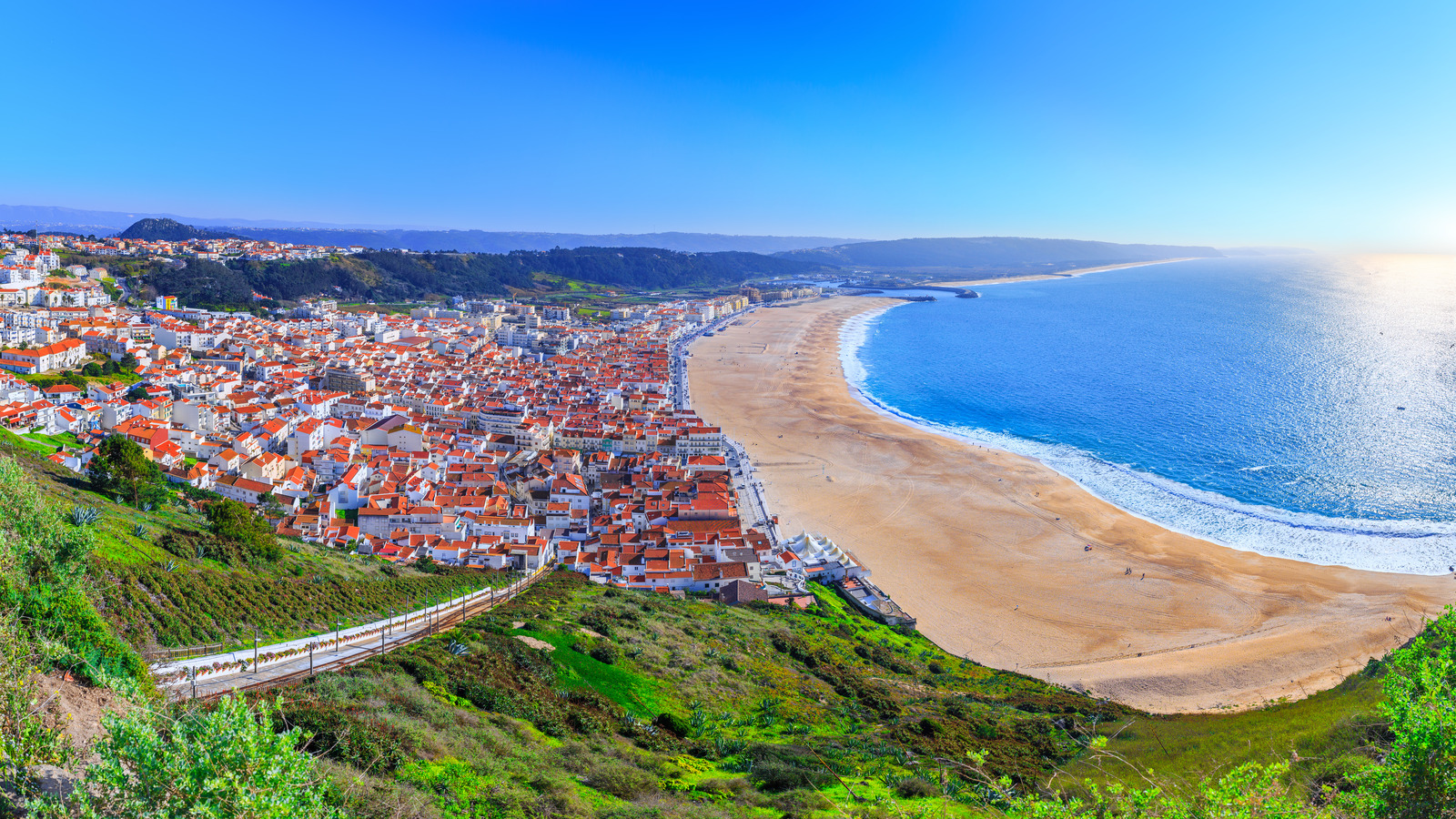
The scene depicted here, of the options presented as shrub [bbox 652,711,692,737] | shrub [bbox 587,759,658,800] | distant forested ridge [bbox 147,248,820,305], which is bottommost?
shrub [bbox 652,711,692,737]

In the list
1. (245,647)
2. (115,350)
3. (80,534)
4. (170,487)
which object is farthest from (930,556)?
(115,350)

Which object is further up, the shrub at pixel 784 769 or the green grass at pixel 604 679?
the shrub at pixel 784 769

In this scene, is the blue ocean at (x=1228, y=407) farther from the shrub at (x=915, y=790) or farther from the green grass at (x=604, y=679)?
the green grass at (x=604, y=679)

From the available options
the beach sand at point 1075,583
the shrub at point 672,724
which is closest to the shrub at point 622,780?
the shrub at point 672,724

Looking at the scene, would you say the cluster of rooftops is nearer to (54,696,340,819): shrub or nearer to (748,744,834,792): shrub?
(748,744,834,792): shrub

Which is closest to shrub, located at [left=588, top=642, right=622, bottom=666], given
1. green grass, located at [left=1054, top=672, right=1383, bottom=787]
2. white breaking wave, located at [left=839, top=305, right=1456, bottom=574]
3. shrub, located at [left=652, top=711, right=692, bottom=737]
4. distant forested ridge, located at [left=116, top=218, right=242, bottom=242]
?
shrub, located at [left=652, top=711, right=692, bottom=737]
